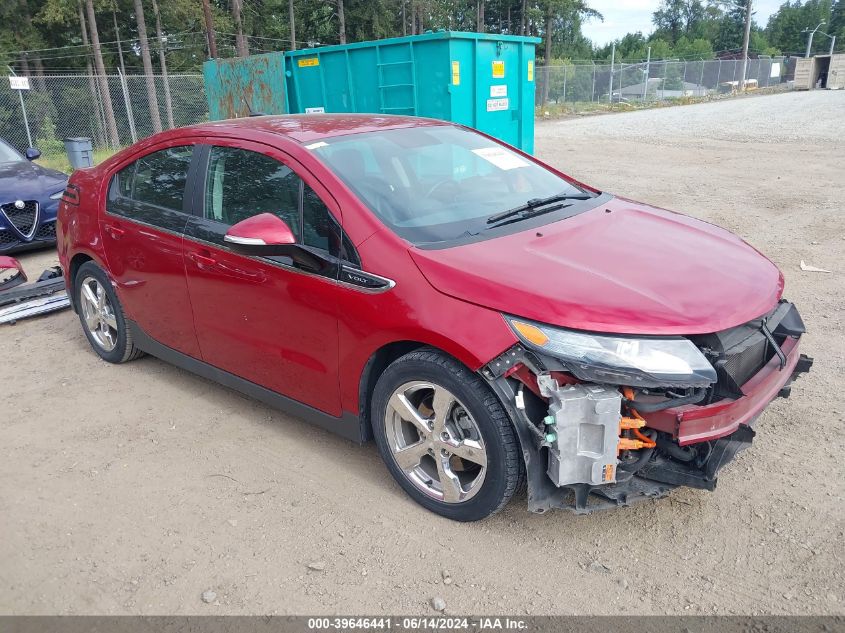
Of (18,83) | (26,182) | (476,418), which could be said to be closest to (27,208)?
(26,182)

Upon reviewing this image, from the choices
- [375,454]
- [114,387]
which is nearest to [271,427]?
[375,454]

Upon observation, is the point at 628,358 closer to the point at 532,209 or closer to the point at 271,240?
the point at 532,209

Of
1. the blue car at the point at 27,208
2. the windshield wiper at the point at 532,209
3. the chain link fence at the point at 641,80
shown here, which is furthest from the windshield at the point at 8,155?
the chain link fence at the point at 641,80

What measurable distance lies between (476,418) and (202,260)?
6.17 ft

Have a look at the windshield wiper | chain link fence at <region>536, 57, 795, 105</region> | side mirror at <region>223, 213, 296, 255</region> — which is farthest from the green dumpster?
chain link fence at <region>536, 57, 795, 105</region>

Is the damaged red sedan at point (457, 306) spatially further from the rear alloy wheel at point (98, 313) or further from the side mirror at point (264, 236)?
the rear alloy wheel at point (98, 313)

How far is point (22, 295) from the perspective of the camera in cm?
610

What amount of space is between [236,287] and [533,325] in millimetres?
1721

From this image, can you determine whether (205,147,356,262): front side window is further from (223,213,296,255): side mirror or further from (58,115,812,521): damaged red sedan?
(223,213,296,255): side mirror

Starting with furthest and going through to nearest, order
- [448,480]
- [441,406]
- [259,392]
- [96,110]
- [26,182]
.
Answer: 1. [96,110]
2. [26,182]
3. [259,392]
4. [448,480]
5. [441,406]

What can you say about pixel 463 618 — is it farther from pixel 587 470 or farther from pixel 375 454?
pixel 375 454

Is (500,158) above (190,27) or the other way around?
the other way around

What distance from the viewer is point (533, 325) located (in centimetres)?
255

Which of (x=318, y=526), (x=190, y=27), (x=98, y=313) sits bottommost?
(x=318, y=526)
